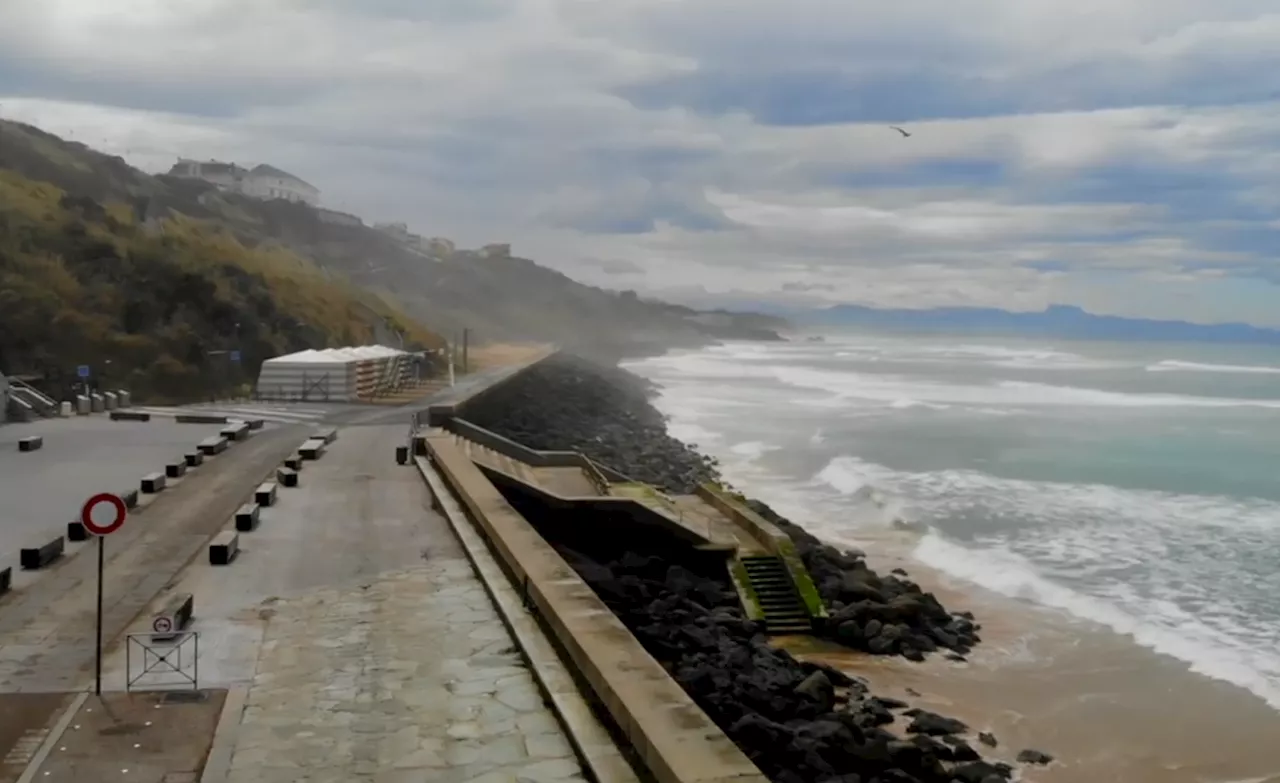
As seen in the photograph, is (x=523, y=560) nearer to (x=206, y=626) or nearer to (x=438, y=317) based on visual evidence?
(x=206, y=626)

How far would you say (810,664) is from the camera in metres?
15.7

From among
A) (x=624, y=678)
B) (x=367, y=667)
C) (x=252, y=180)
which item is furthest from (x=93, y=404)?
(x=252, y=180)

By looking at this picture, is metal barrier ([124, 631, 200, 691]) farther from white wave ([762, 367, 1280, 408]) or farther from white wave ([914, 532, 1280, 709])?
white wave ([762, 367, 1280, 408])

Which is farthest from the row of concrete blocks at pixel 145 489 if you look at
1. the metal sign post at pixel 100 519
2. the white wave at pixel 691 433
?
→ the white wave at pixel 691 433

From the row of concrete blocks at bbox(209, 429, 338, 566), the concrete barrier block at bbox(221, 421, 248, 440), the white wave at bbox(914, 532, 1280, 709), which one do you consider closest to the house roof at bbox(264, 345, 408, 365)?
the concrete barrier block at bbox(221, 421, 248, 440)

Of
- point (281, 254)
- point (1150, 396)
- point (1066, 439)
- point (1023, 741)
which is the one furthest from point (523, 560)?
point (281, 254)

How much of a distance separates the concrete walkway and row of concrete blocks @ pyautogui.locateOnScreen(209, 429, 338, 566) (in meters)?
0.20

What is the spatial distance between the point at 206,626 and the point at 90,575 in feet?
9.30

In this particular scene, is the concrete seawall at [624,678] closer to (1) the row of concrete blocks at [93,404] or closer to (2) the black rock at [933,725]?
(2) the black rock at [933,725]

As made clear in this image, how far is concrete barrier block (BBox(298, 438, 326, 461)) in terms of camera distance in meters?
22.7

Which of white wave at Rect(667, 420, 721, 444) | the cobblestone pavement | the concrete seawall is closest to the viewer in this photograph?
the concrete seawall

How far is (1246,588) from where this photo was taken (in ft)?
74.9

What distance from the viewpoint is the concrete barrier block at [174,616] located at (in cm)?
884

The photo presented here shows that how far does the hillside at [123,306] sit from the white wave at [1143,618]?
29169 mm
